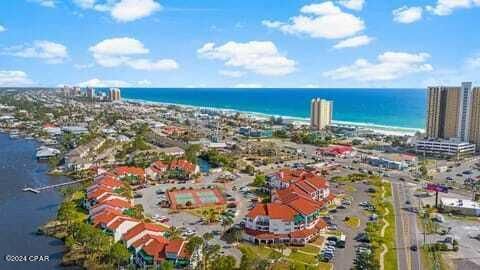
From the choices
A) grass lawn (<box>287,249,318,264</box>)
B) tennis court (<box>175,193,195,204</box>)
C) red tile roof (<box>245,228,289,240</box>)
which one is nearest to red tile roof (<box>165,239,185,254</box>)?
red tile roof (<box>245,228,289,240</box>)

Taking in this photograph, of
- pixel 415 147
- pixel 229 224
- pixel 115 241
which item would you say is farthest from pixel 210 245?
pixel 415 147

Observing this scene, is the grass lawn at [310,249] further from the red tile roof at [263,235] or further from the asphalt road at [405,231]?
the asphalt road at [405,231]

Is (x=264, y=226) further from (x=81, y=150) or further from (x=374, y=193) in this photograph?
(x=81, y=150)

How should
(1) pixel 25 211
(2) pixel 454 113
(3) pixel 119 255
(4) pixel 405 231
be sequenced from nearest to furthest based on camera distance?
(3) pixel 119 255 → (4) pixel 405 231 → (1) pixel 25 211 → (2) pixel 454 113

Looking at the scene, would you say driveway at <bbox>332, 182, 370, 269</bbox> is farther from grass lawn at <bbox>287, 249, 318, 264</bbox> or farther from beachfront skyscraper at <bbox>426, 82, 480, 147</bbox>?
beachfront skyscraper at <bbox>426, 82, 480, 147</bbox>

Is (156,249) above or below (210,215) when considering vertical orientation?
above

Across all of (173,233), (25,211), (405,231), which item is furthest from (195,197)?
(405,231)

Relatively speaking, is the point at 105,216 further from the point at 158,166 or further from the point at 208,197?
the point at 158,166
